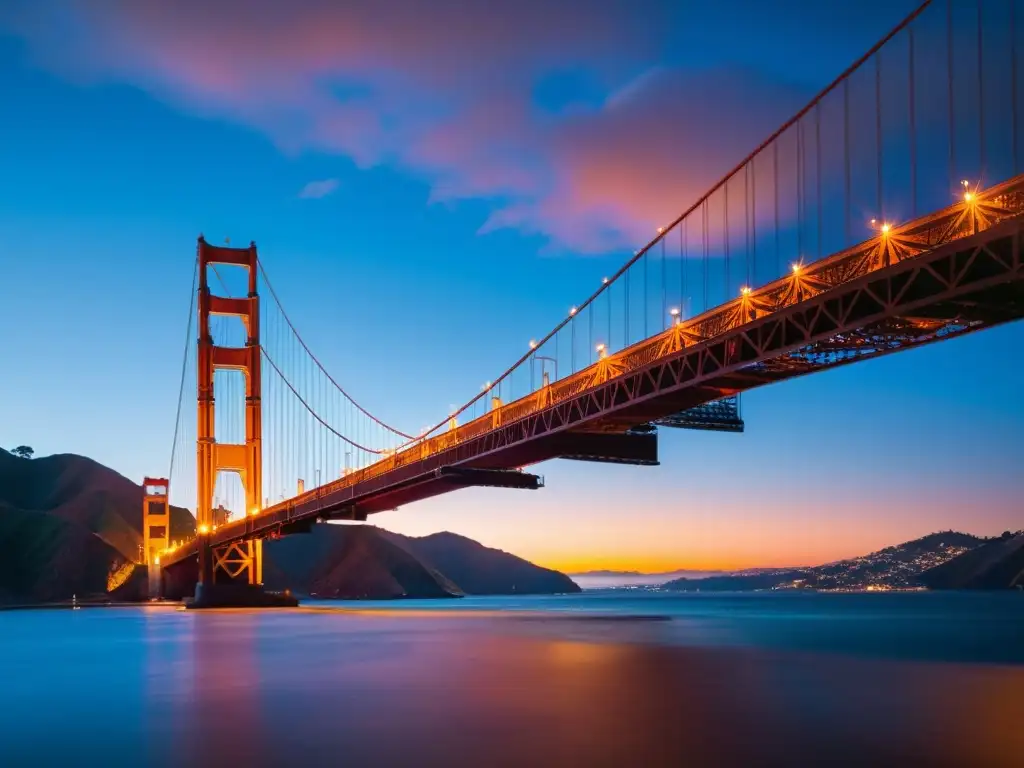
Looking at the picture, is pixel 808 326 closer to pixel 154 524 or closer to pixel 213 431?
pixel 213 431

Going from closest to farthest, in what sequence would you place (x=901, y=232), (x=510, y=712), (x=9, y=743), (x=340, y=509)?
(x=9, y=743), (x=510, y=712), (x=901, y=232), (x=340, y=509)

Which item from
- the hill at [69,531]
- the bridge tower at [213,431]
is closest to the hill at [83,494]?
the hill at [69,531]

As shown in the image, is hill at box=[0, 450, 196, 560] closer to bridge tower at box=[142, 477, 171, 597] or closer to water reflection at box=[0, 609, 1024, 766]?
bridge tower at box=[142, 477, 171, 597]

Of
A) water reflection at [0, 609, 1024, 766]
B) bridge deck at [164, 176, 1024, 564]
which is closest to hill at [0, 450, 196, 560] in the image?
bridge deck at [164, 176, 1024, 564]

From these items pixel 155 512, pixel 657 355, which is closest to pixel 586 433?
pixel 657 355

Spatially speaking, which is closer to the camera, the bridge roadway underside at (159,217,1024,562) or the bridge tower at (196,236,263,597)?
the bridge roadway underside at (159,217,1024,562)

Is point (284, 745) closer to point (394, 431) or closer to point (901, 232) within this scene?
point (901, 232)
